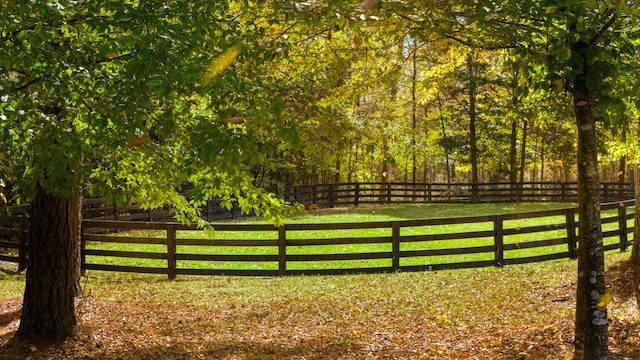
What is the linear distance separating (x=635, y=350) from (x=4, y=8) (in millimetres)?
A: 6631

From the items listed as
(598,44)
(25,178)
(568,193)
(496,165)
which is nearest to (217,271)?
(25,178)

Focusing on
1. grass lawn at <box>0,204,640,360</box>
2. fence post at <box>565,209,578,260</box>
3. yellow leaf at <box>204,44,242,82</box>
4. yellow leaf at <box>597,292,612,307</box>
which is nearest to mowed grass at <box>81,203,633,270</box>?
grass lawn at <box>0,204,640,360</box>

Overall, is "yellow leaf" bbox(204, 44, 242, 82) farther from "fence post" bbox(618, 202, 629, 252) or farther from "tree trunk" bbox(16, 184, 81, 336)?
"fence post" bbox(618, 202, 629, 252)

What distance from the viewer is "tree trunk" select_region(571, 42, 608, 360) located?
17.0 ft

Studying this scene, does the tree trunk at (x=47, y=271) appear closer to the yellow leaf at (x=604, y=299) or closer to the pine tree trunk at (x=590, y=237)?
the pine tree trunk at (x=590, y=237)

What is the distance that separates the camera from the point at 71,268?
7336mm

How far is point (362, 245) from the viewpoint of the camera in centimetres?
1708

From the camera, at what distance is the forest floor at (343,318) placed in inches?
262

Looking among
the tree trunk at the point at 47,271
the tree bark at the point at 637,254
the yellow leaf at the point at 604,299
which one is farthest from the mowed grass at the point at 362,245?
the yellow leaf at the point at 604,299

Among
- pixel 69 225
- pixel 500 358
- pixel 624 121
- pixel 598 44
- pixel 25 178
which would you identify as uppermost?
pixel 598 44

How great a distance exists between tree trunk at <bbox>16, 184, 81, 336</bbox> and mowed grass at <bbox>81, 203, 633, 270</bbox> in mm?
2291

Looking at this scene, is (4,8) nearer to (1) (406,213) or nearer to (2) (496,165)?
(1) (406,213)

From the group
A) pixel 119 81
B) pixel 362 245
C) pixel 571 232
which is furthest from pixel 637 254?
pixel 362 245

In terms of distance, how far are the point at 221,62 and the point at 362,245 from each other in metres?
13.1
